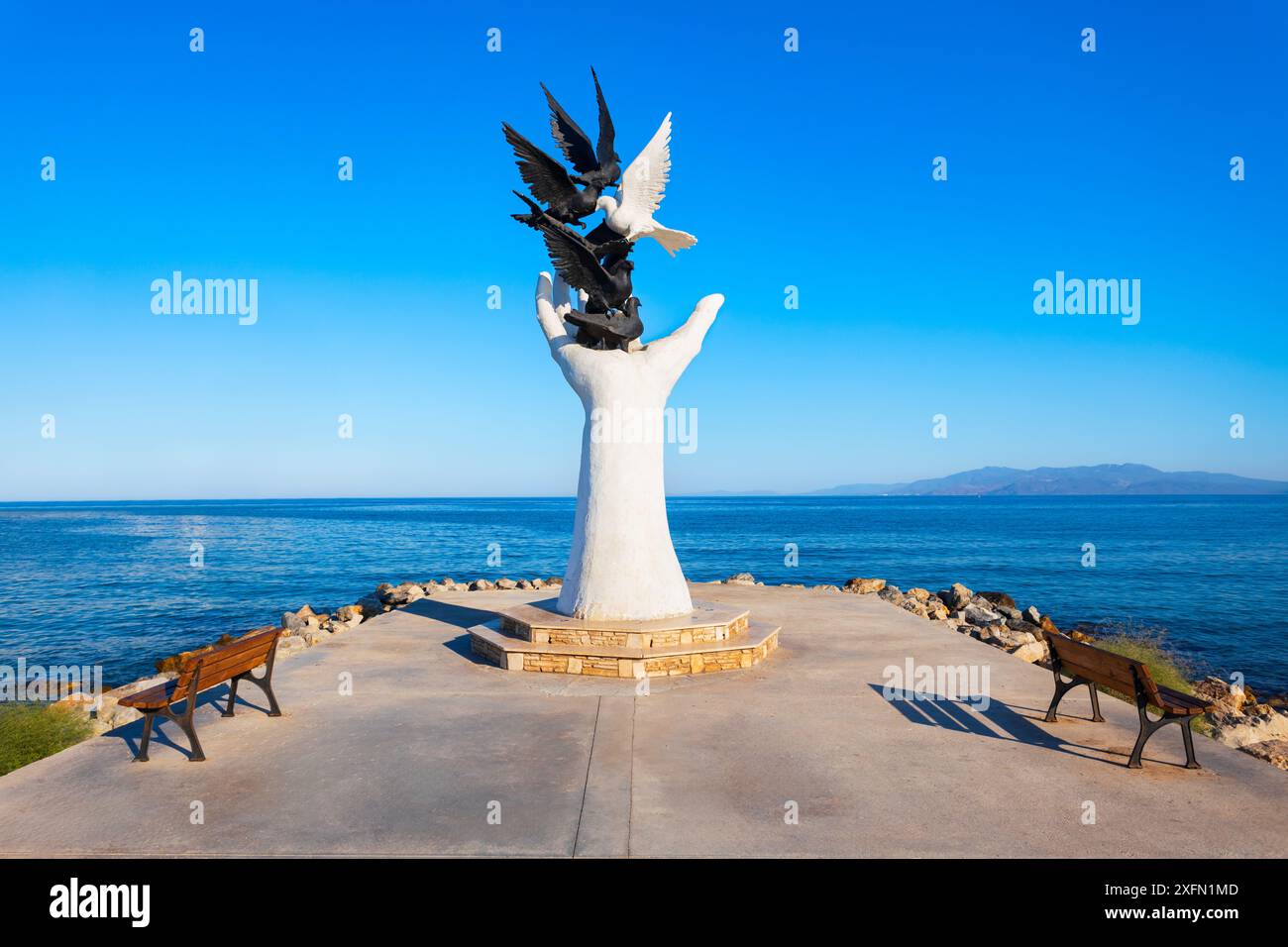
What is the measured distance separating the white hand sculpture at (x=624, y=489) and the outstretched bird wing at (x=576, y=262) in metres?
0.85

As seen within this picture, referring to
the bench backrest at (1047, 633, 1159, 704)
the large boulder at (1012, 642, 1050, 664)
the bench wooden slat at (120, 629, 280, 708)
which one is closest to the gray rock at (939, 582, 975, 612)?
the large boulder at (1012, 642, 1050, 664)

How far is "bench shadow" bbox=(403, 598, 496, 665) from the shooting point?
36.7ft

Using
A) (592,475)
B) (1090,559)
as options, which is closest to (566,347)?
(592,475)

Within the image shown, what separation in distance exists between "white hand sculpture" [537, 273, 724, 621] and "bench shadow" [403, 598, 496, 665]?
5.98 feet

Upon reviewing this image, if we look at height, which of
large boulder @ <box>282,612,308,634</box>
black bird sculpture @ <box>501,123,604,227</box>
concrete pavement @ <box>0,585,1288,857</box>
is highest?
black bird sculpture @ <box>501,123,604,227</box>

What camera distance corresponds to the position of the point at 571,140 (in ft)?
35.3

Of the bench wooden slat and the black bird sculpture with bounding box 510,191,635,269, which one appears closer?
the bench wooden slat

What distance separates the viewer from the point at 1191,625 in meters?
23.4

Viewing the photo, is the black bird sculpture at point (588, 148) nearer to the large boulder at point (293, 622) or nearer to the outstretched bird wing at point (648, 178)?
A: the outstretched bird wing at point (648, 178)

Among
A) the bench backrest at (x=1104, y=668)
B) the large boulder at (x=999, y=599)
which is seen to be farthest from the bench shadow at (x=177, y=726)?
the large boulder at (x=999, y=599)

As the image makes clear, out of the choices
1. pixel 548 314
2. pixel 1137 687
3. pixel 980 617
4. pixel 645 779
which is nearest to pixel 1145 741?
pixel 1137 687

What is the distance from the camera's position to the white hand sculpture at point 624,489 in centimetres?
1014

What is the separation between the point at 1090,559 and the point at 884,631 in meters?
37.9

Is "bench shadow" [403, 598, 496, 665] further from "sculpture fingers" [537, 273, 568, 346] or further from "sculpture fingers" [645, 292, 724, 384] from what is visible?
"sculpture fingers" [645, 292, 724, 384]
